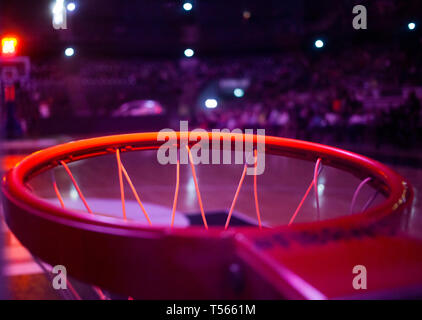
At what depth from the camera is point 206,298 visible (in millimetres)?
853

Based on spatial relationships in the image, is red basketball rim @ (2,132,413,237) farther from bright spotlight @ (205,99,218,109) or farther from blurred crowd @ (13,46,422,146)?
bright spotlight @ (205,99,218,109)

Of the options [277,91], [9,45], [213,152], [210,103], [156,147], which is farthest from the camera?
[210,103]

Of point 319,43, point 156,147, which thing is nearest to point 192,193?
point 156,147

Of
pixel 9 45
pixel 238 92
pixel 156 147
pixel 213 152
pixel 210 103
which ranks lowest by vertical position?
pixel 213 152

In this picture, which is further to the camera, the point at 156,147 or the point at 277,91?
the point at 277,91

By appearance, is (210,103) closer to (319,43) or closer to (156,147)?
(319,43)

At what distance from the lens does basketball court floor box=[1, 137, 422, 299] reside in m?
4.33

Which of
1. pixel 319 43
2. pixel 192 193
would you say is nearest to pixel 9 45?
pixel 192 193

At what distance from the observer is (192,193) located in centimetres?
773

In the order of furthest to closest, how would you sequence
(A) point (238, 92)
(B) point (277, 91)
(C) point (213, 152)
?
(A) point (238, 92) < (B) point (277, 91) < (C) point (213, 152)

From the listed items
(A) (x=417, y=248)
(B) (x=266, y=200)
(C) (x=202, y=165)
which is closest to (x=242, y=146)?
(A) (x=417, y=248)

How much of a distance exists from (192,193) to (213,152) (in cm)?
457

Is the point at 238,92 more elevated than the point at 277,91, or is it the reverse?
the point at 277,91
